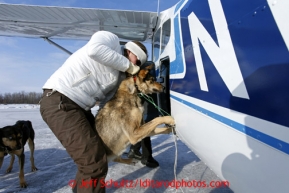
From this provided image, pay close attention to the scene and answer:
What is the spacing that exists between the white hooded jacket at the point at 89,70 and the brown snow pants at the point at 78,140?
0.12 meters

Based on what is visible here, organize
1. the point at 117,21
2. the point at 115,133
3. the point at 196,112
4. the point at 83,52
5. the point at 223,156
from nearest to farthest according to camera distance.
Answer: the point at 223,156 < the point at 196,112 < the point at 83,52 < the point at 115,133 < the point at 117,21

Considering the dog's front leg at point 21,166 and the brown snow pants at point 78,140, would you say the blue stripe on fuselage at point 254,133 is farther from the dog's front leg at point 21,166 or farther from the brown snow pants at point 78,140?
the dog's front leg at point 21,166

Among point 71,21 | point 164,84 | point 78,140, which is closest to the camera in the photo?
point 78,140

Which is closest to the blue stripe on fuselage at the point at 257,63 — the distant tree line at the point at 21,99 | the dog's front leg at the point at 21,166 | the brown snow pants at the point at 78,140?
the brown snow pants at the point at 78,140

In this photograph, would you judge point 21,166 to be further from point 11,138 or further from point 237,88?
point 237,88

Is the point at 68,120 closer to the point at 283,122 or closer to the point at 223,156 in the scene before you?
the point at 223,156

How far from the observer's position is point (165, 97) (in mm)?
3475

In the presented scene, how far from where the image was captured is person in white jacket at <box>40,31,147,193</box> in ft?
7.26

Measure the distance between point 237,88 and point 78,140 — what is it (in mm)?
1725

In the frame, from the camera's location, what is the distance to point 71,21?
500 cm

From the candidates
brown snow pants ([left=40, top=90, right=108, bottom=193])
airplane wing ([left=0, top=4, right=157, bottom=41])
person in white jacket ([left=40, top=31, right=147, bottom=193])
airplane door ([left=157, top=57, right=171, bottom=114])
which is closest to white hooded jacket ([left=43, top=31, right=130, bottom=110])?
person in white jacket ([left=40, top=31, right=147, bottom=193])

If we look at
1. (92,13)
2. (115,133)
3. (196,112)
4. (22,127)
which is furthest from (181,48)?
(22,127)

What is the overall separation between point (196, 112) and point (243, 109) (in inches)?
26.2

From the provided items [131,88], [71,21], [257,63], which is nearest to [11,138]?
[131,88]
